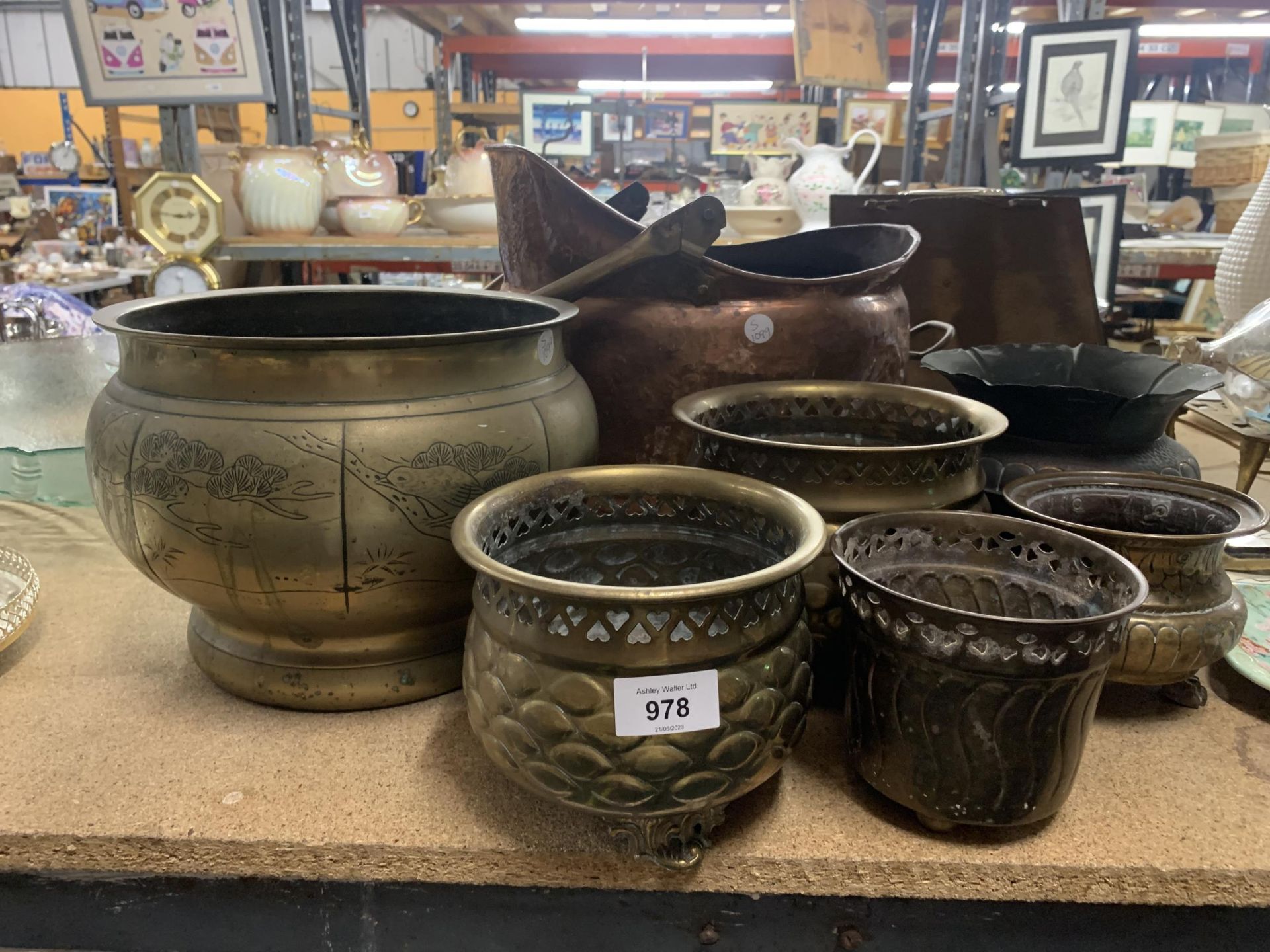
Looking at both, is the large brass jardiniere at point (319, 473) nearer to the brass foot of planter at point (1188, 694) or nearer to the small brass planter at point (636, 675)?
the small brass planter at point (636, 675)

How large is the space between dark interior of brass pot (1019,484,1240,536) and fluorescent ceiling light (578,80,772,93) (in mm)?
6567

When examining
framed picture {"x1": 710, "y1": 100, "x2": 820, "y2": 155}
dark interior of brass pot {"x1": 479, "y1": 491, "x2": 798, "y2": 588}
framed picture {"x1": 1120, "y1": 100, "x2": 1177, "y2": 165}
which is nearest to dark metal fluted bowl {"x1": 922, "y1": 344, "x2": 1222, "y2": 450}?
dark interior of brass pot {"x1": 479, "y1": 491, "x2": 798, "y2": 588}

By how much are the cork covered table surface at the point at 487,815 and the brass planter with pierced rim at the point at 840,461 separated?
133 millimetres

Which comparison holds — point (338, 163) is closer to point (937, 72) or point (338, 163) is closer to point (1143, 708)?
point (1143, 708)

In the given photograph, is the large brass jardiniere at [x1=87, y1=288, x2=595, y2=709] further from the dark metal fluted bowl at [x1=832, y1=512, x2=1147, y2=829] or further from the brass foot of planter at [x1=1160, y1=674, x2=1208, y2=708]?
the brass foot of planter at [x1=1160, y1=674, x2=1208, y2=708]

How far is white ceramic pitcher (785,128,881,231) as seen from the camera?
2.42 m

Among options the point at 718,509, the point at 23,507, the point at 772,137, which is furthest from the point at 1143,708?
the point at 772,137

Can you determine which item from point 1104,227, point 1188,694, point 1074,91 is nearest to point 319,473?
point 1188,694

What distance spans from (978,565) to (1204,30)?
698cm

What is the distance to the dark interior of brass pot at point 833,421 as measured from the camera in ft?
3.48

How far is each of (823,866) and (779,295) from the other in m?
0.66

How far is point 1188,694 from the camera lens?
3.06 ft

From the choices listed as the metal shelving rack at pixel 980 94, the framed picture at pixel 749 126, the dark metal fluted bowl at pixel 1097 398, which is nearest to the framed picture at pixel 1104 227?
the metal shelving rack at pixel 980 94

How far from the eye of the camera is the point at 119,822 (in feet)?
2.40
